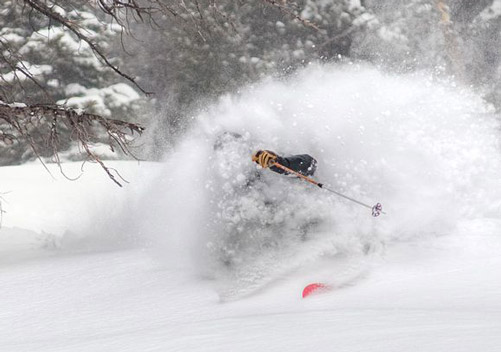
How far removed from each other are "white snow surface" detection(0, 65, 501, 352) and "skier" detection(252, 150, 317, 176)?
21 cm

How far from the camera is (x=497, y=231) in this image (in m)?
5.68

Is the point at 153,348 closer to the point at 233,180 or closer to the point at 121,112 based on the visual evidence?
the point at 233,180

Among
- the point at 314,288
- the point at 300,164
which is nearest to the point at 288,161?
the point at 300,164

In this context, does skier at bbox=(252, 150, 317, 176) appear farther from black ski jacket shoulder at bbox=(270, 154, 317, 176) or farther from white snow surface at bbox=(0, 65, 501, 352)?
white snow surface at bbox=(0, 65, 501, 352)

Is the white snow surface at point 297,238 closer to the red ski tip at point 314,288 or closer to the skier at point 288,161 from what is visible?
the red ski tip at point 314,288

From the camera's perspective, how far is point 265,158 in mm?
4812

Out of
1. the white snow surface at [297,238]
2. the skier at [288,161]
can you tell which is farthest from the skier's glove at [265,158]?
the white snow surface at [297,238]

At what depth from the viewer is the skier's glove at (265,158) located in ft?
15.8

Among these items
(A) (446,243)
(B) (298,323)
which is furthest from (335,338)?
(A) (446,243)

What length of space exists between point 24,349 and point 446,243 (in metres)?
3.38

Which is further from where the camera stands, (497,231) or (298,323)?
(497,231)

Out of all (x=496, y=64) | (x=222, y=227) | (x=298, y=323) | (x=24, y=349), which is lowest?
(x=24, y=349)

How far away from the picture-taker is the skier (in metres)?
4.82

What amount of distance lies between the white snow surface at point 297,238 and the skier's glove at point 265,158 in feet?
0.93
